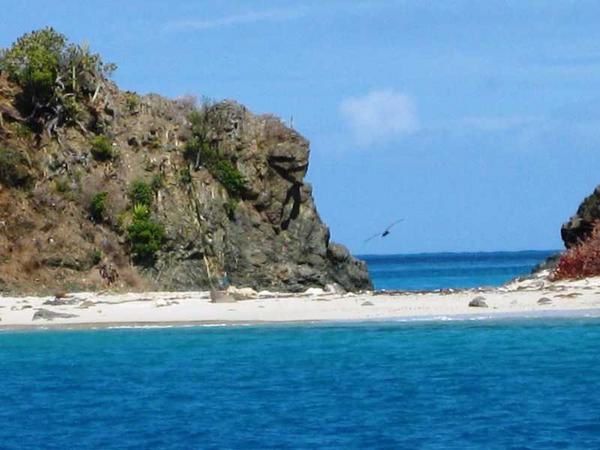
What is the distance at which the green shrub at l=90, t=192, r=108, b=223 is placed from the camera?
39.7 metres

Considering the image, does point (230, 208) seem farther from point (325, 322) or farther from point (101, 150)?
point (325, 322)

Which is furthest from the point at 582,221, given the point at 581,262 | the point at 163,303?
the point at 163,303

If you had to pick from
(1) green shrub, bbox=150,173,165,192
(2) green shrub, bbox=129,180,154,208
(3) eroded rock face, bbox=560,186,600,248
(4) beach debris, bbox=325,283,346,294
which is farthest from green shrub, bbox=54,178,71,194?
(3) eroded rock face, bbox=560,186,600,248

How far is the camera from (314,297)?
3372cm

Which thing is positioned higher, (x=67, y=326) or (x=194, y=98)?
(x=194, y=98)

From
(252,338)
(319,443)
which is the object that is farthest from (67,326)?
(319,443)

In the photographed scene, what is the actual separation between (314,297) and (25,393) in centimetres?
1356

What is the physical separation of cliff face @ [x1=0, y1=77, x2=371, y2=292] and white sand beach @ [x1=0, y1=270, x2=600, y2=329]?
431 centimetres

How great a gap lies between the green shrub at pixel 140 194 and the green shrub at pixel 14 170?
2.82 meters

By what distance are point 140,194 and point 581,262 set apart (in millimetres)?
12718

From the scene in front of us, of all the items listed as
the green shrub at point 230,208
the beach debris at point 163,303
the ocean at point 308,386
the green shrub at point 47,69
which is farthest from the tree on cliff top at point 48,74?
the ocean at point 308,386

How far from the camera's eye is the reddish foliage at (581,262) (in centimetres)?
3384

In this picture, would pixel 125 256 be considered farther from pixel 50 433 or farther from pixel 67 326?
pixel 50 433

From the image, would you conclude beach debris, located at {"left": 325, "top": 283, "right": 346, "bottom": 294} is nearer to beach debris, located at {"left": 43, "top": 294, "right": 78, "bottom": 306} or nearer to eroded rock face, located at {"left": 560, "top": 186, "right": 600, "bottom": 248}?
eroded rock face, located at {"left": 560, "top": 186, "right": 600, "bottom": 248}
